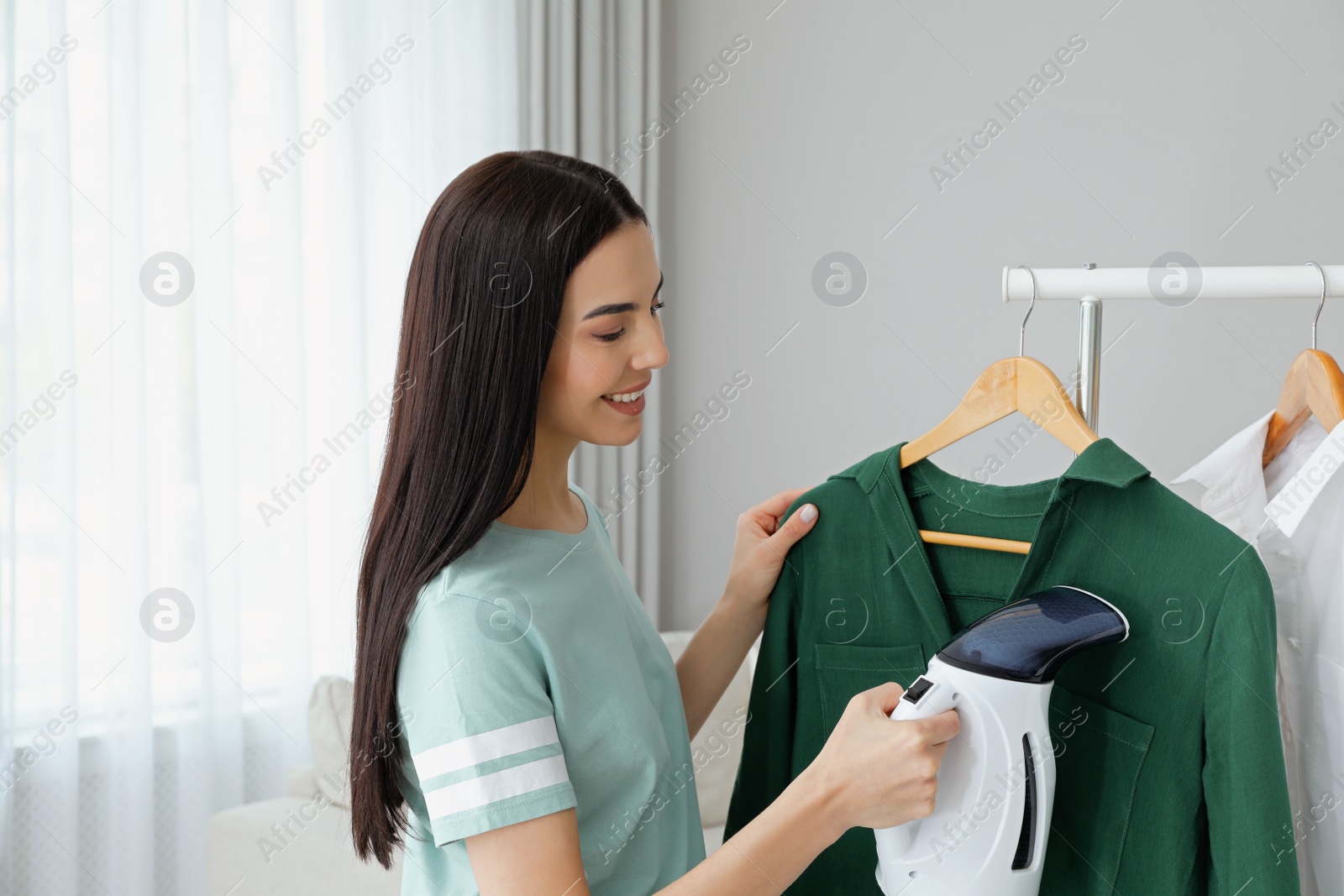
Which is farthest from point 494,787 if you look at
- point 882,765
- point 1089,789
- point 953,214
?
point 953,214

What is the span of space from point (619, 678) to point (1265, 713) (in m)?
0.54

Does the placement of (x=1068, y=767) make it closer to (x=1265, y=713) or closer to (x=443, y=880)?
(x=1265, y=713)

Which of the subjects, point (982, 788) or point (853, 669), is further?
point (853, 669)

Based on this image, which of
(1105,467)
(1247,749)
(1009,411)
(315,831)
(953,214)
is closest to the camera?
(1247,749)

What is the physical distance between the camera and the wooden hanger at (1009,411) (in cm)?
100

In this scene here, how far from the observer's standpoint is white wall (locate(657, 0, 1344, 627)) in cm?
207

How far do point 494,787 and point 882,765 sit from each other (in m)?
0.32

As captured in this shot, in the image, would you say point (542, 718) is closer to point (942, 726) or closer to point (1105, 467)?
point (942, 726)

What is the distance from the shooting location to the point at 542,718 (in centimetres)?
86

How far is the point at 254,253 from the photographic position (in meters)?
2.17

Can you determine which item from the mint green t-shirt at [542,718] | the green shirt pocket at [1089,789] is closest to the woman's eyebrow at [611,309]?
the mint green t-shirt at [542,718]

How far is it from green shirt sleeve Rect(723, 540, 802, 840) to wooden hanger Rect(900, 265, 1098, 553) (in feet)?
0.57

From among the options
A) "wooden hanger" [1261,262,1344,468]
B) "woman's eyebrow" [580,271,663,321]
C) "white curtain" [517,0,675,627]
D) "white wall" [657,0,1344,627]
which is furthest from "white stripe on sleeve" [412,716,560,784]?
"white curtain" [517,0,675,627]

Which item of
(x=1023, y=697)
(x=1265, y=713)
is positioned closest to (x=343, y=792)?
(x=1023, y=697)
